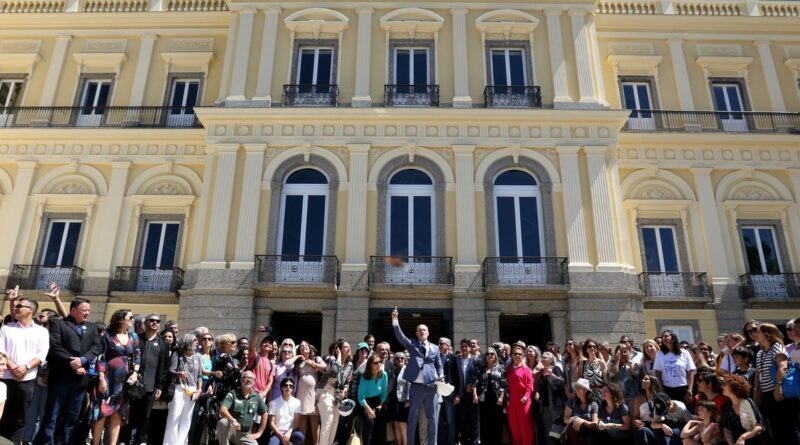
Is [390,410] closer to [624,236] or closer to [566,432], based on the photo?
[566,432]

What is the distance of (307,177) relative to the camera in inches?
683

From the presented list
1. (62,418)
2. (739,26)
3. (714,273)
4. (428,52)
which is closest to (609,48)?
(739,26)

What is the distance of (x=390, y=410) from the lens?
936 cm

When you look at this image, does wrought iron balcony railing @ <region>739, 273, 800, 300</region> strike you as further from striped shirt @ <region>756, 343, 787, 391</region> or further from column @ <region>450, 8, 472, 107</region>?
striped shirt @ <region>756, 343, 787, 391</region>

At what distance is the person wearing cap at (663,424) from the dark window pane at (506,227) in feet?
28.6

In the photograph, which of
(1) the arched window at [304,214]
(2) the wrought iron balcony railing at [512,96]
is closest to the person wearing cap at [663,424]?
(1) the arched window at [304,214]

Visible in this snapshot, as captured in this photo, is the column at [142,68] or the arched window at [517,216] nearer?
the arched window at [517,216]

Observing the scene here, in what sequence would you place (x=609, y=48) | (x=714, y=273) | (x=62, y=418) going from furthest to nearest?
(x=609, y=48) < (x=714, y=273) < (x=62, y=418)

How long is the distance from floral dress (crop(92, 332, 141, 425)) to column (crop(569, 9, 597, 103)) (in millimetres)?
14479

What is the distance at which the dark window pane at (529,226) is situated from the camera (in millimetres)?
16438

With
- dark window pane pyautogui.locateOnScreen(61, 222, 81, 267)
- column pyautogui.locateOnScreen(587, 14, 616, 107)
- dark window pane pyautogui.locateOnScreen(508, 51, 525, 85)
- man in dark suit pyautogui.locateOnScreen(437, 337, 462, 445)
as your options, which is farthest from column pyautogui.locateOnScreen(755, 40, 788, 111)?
dark window pane pyautogui.locateOnScreen(61, 222, 81, 267)

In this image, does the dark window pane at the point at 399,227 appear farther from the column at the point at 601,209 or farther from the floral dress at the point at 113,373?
the floral dress at the point at 113,373

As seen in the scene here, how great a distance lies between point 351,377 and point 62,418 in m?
4.02

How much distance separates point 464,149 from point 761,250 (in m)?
9.82
